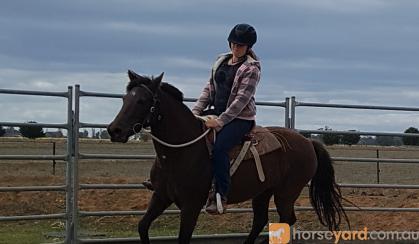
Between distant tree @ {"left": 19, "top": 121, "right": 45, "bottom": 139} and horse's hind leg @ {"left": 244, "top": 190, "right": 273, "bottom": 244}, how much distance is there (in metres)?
2.34

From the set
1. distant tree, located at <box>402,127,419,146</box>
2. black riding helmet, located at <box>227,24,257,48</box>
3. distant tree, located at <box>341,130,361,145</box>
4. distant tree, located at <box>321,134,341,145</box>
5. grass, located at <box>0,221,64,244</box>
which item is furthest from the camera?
distant tree, located at <box>402,127,419,146</box>

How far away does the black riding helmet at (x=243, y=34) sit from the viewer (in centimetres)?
602

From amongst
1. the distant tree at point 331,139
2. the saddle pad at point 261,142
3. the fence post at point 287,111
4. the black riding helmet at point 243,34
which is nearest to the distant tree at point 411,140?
the distant tree at point 331,139

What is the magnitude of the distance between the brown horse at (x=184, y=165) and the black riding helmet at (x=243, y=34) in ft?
2.32

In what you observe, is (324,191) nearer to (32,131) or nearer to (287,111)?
(287,111)

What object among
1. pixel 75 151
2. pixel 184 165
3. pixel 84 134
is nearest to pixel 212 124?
pixel 184 165

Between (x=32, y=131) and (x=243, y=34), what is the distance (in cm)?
259

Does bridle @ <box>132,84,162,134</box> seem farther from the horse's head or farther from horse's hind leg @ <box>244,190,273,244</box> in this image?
horse's hind leg @ <box>244,190,273,244</box>

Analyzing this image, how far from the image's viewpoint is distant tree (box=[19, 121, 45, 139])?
7097 mm

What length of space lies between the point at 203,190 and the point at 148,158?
189 centimetres

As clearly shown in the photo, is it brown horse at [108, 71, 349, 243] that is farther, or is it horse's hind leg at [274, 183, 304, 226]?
horse's hind leg at [274, 183, 304, 226]

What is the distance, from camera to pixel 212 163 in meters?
5.80

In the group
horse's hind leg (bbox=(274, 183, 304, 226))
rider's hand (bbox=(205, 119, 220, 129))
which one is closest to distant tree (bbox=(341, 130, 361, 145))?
horse's hind leg (bbox=(274, 183, 304, 226))

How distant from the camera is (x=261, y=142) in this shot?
630cm
